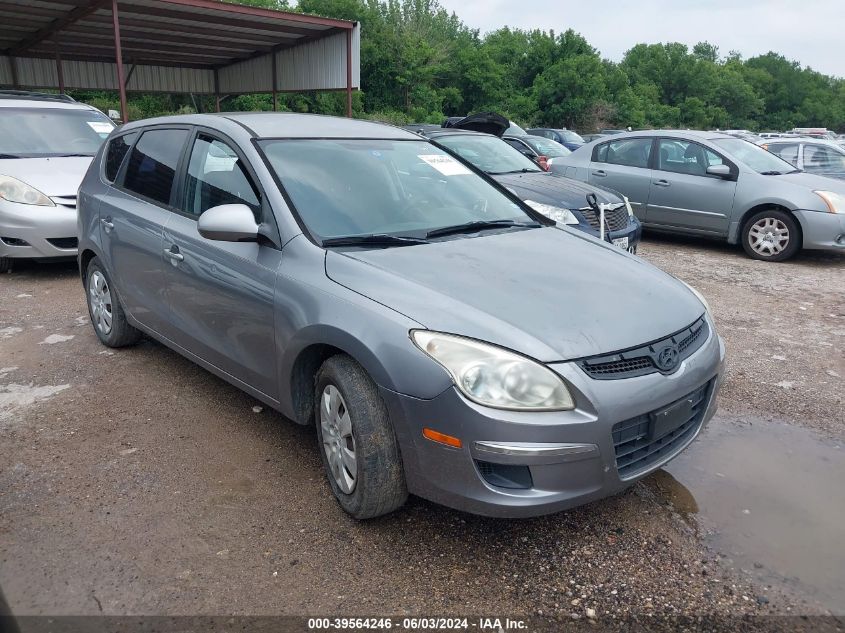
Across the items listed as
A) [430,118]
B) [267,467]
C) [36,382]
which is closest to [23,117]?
[36,382]

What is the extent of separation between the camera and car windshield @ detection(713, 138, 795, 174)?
28.6 feet

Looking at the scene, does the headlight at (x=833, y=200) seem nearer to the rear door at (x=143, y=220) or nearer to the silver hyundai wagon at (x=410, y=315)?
the silver hyundai wagon at (x=410, y=315)

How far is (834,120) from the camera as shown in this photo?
8794cm

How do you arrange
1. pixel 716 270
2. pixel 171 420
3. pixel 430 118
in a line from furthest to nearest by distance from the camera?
1. pixel 430 118
2. pixel 716 270
3. pixel 171 420

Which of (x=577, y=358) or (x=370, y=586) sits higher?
(x=577, y=358)

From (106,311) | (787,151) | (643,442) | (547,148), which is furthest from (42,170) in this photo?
(547,148)

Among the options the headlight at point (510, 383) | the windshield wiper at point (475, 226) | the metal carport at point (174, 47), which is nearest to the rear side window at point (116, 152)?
the windshield wiper at point (475, 226)

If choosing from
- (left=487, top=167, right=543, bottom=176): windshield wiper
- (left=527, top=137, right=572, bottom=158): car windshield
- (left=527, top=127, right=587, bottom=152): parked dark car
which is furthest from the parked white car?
(left=527, top=127, right=587, bottom=152): parked dark car

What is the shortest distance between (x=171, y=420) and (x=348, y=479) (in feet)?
5.00

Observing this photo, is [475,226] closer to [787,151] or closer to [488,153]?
[488,153]

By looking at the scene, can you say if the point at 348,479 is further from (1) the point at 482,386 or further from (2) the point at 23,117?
(2) the point at 23,117

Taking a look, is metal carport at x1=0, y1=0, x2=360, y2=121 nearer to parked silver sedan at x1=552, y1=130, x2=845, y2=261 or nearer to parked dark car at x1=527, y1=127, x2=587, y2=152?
parked silver sedan at x1=552, y1=130, x2=845, y2=261

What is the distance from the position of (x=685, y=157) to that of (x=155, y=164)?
7.11m

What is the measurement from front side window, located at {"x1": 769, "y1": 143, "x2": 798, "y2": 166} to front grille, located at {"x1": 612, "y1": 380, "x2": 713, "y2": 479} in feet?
30.3
